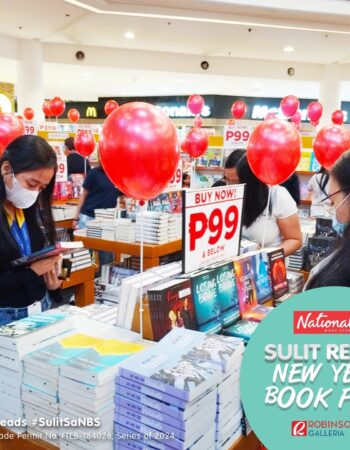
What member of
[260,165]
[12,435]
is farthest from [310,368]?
[260,165]

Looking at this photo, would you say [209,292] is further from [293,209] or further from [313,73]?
[313,73]

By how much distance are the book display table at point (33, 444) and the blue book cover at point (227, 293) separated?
41 cm

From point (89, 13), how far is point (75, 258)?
5.80 metres

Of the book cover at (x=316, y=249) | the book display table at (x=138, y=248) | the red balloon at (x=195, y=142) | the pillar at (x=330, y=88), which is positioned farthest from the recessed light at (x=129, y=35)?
the book cover at (x=316, y=249)

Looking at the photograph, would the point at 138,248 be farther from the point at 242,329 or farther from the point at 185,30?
the point at 185,30

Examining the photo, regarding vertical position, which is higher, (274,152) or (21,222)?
(274,152)

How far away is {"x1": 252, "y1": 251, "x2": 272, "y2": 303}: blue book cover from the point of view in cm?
201

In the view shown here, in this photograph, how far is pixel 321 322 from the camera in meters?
0.69

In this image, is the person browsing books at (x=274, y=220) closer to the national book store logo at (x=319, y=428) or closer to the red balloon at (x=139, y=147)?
the red balloon at (x=139, y=147)

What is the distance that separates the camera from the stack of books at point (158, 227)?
3.77m

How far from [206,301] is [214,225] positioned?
36 centimetres

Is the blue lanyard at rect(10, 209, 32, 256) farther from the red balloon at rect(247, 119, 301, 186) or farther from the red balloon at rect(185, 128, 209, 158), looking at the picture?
the red balloon at rect(185, 128, 209, 158)

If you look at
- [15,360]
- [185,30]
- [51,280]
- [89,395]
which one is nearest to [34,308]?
[51,280]

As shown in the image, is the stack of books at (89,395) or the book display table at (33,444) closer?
the stack of books at (89,395)
